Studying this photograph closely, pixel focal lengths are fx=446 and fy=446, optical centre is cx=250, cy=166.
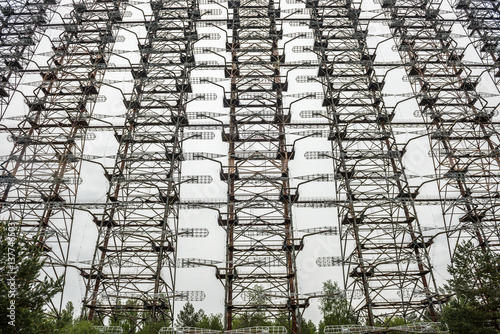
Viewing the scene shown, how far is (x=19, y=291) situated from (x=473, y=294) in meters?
21.3

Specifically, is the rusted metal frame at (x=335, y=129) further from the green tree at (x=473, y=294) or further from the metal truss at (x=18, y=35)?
the metal truss at (x=18, y=35)

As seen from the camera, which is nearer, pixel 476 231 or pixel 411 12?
pixel 476 231

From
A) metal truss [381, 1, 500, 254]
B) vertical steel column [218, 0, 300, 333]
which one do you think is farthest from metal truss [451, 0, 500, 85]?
vertical steel column [218, 0, 300, 333]

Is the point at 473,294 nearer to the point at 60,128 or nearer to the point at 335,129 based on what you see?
the point at 335,129

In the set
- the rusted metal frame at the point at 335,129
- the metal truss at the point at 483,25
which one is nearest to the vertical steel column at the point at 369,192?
the rusted metal frame at the point at 335,129

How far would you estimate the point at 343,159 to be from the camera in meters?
29.3

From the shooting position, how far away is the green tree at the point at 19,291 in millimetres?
14953

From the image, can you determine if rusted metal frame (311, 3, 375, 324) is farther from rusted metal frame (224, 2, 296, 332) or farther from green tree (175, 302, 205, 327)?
green tree (175, 302, 205, 327)

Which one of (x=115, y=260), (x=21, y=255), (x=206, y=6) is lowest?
(x=21, y=255)

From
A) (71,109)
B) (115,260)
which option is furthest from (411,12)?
(115,260)

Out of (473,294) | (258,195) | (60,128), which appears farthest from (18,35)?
(473,294)

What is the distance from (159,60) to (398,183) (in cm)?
2167

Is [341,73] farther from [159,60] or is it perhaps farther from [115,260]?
[115,260]

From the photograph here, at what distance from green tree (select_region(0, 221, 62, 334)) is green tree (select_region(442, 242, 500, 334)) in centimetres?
1890
